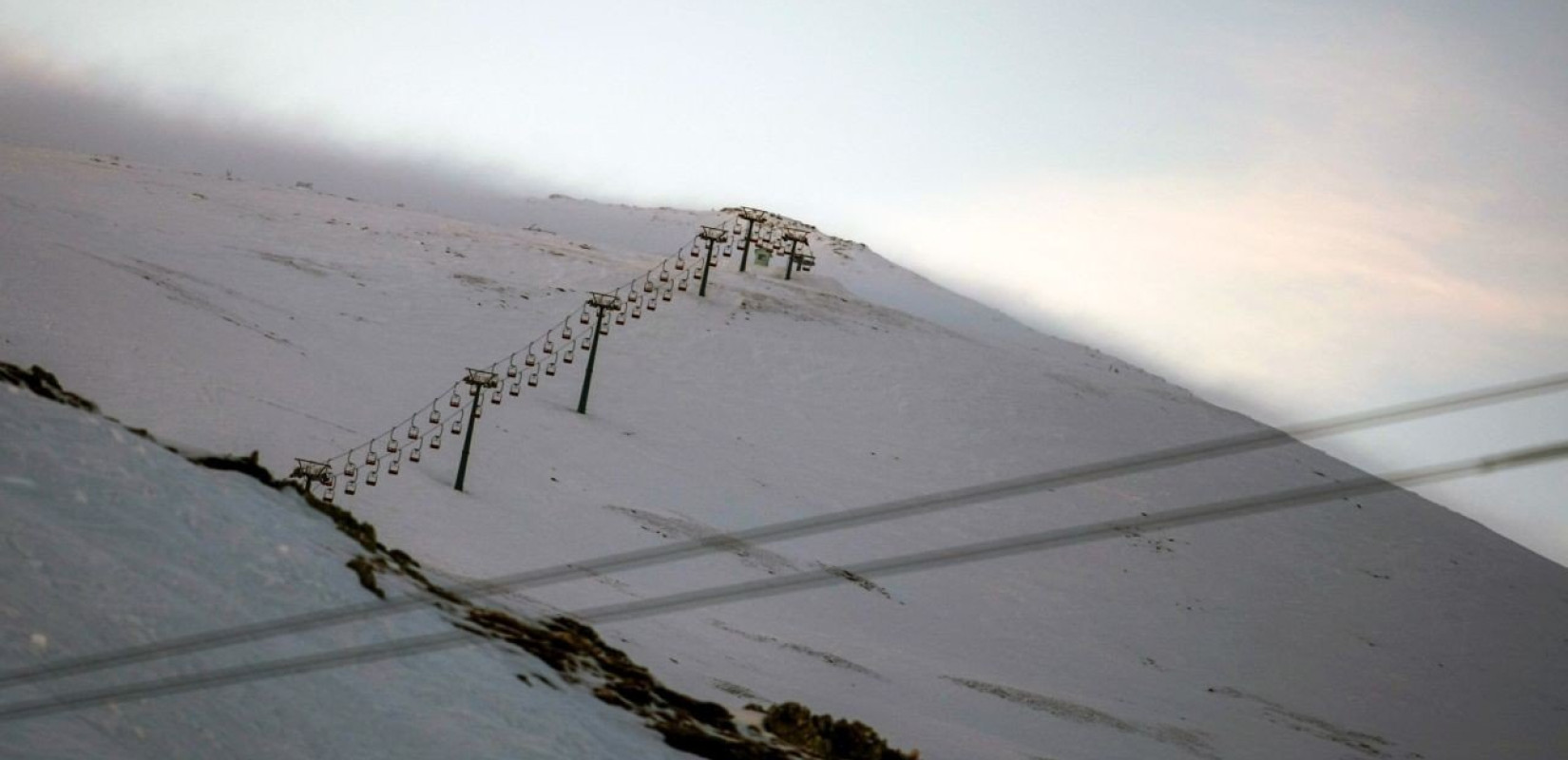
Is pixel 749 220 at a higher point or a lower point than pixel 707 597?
higher

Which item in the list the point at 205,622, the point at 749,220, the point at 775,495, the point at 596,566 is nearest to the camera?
the point at 205,622

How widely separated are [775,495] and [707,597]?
35.4 ft

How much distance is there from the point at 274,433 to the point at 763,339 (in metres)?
26.4

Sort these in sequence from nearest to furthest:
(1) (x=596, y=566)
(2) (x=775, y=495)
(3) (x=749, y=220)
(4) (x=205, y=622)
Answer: (4) (x=205, y=622), (1) (x=596, y=566), (2) (x=775, y=495), (3) (x=749, y=220)

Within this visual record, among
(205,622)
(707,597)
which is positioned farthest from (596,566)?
(205,622)

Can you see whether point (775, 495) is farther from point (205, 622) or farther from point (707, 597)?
point (205, 622)

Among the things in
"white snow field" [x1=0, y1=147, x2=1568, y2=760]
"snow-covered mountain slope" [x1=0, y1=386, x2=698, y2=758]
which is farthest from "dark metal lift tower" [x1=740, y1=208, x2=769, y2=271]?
"snow-covered mountain slope" [x1=0, y1=386, x2=698, y2=758]

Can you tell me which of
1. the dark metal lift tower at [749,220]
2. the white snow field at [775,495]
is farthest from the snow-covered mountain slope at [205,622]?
the dark metal lift tower at [749,220]

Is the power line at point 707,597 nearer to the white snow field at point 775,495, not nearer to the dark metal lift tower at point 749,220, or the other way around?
the white snow field at point 775,495

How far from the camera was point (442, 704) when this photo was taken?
48.6ft

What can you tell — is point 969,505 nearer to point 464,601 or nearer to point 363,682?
point 464,601

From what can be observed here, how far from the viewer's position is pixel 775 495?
40.9 metres

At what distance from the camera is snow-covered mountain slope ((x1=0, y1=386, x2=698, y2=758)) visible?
450 inches

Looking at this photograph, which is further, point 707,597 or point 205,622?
point 707,597
